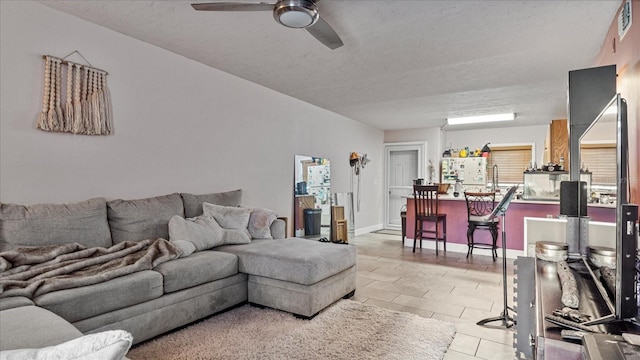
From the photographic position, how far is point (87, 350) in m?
0.51

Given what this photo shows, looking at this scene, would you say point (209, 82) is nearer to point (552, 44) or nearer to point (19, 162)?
point (19, 162)

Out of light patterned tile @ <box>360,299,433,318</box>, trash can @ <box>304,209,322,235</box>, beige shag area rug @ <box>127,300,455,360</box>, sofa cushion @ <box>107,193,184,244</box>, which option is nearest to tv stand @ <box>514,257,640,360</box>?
beige shag area rug @ <box>127,300,455,360</box>

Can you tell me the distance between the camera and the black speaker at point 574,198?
2047 millimetres

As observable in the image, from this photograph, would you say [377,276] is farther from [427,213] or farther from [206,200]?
[206,200]

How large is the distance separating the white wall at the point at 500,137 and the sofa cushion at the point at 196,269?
21.9 ft

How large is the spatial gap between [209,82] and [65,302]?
8.70ft

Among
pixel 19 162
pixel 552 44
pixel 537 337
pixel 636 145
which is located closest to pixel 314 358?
pixel 537 337

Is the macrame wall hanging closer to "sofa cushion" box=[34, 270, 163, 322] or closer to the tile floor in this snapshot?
"sofa cushion" box=[34, 270, 163, 322]

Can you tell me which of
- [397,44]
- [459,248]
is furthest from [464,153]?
[397,44]

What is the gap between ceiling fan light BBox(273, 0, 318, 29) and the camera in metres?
2.04

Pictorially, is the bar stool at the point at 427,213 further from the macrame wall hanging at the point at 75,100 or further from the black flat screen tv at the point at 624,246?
the macrame wall hanging at the point at 75,100

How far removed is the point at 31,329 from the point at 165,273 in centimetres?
98

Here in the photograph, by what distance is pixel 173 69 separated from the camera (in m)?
3.40

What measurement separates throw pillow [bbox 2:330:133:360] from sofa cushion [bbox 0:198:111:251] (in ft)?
7.13
